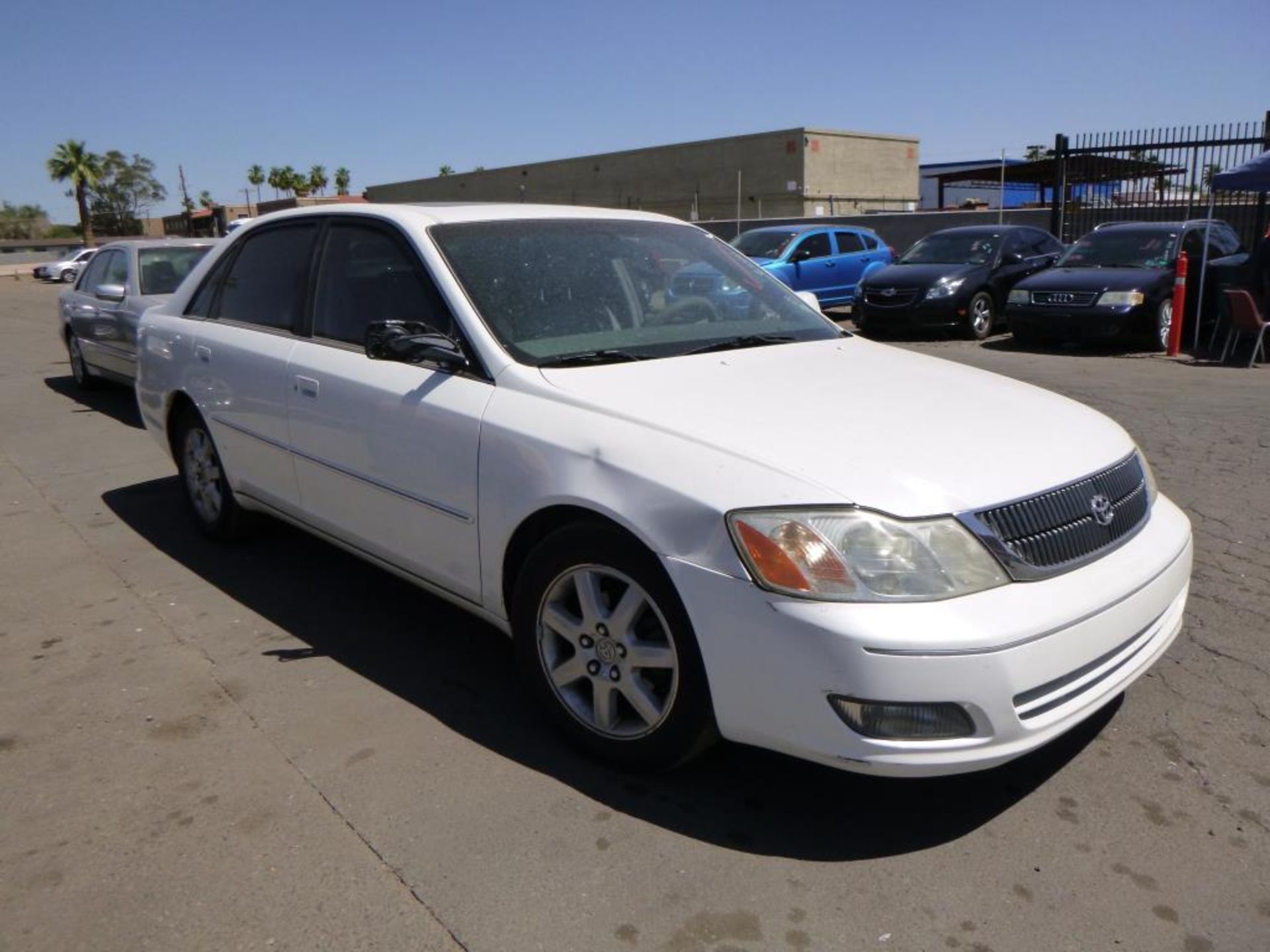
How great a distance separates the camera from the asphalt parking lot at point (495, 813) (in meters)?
2.49

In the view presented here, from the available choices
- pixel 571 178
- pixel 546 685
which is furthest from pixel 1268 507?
pixel 571 178

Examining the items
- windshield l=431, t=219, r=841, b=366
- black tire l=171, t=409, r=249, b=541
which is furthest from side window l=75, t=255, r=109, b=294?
windshield l=431, t=219, r=841, b=366

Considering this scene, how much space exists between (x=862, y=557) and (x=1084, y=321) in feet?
34.5

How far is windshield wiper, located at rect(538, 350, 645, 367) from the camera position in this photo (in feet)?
11.2

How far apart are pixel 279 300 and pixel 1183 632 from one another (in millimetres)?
3997

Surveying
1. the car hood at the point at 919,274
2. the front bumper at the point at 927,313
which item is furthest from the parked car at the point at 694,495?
the car hood at the point at 919,274

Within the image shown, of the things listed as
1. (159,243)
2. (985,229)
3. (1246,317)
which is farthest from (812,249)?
(159,243)

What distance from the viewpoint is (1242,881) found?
2.60 meters

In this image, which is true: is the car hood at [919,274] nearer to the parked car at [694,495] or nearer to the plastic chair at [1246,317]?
the plastic chair at [1246,317]

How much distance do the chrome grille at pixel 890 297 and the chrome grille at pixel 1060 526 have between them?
10943mm

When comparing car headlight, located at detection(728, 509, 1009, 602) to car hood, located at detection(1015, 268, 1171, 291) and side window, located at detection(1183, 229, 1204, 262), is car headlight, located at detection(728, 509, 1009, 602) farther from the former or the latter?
side window, located at detection(1183, 229, 1204, 262)

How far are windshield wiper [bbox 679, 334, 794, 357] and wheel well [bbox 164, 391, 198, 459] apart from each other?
281 centimetres

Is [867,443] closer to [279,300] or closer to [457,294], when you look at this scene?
[457,294]

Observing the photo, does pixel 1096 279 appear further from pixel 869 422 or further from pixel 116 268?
pixel 116 268
